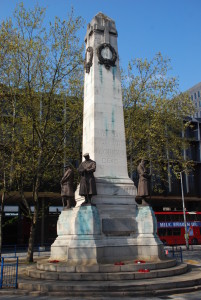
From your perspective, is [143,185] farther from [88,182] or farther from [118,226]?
[88,182]

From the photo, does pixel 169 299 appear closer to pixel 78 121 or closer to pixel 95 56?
pixel 95 56

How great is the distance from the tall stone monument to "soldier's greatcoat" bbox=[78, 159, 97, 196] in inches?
26.0

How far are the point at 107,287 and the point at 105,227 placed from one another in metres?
3.54

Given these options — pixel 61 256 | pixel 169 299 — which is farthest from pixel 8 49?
pixel 169 299

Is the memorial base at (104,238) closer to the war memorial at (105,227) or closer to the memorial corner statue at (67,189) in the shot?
the war memorial at (105,227)

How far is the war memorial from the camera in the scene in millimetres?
9875

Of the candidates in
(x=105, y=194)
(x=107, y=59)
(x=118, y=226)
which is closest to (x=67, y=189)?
(x=105, y=194)

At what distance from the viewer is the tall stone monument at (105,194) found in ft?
39.9

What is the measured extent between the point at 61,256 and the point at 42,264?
1.14 meters

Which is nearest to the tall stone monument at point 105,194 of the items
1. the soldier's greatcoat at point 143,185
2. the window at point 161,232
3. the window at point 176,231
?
the soldier's greatcoat at point 143,185

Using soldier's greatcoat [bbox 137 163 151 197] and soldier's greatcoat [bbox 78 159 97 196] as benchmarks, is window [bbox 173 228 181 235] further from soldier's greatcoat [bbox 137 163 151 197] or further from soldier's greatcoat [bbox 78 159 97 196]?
soldier's greatcoat [bbox 78 159 97 196]

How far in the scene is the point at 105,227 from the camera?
1269 centimetres

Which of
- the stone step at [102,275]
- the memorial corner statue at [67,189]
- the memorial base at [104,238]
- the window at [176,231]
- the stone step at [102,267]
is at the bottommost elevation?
the window at [176,231]

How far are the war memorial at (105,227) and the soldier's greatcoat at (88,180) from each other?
0.14 ft
